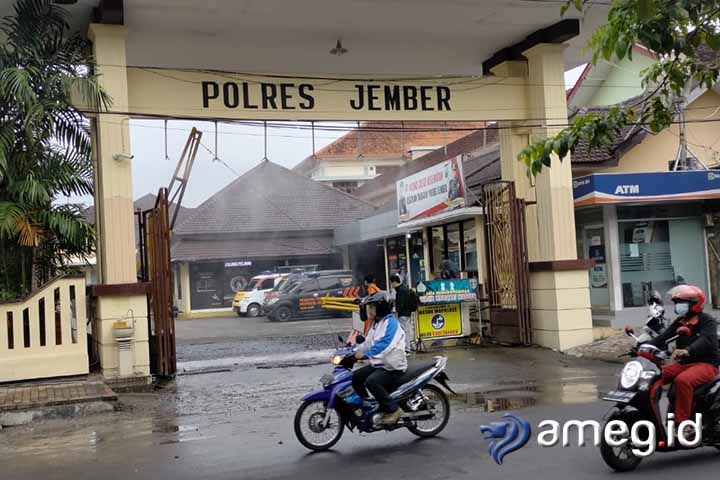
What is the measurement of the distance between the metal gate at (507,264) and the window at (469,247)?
3260mm

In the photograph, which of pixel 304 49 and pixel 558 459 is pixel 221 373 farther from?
pixel 558 459

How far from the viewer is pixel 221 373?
14.3m

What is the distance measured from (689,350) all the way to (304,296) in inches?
Answer: 927

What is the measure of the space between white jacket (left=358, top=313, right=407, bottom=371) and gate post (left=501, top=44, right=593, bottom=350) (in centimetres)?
803

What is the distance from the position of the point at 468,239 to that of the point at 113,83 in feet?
34.7

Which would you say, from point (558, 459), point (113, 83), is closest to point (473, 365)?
point (558, 459)

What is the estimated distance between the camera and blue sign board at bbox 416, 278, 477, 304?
16.1m

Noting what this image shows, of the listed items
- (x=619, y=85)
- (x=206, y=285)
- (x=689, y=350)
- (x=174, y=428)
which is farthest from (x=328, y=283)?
(x=689, y=350)


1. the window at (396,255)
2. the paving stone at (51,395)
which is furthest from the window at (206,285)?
the paving stone at (51,395)

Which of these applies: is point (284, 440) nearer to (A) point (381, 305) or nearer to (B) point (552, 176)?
(A) point (381, 305)

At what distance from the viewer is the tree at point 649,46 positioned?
5.14 m

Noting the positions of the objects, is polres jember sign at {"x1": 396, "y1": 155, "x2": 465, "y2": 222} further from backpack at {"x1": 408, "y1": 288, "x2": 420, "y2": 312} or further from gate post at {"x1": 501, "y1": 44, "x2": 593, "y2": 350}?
backpack at {"x1": 408, "y1": 288, "x2": 420, "y2": 312}

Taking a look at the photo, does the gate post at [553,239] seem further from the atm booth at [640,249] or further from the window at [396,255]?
the window at [396,255]

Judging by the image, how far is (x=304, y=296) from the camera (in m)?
29.6
